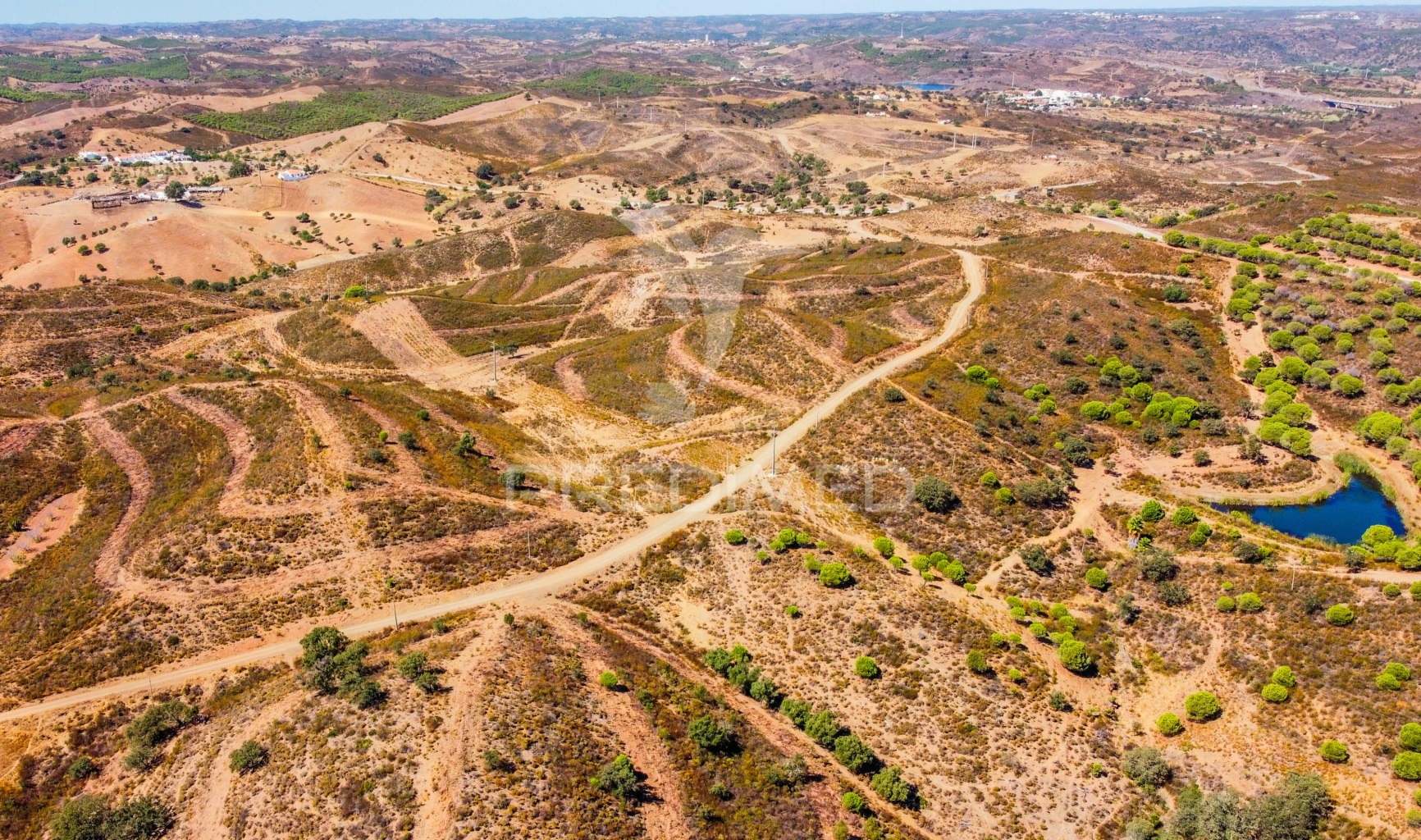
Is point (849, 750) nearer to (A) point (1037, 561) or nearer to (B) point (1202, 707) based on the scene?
(B) point (1202, 707)

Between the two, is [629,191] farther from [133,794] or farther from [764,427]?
[133,794]

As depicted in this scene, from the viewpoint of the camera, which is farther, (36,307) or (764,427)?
(36,307)

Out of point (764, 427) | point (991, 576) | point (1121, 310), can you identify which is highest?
point (1121, 310)

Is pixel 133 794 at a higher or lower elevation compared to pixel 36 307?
lower

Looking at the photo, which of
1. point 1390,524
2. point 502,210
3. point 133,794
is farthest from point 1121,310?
point 502,210

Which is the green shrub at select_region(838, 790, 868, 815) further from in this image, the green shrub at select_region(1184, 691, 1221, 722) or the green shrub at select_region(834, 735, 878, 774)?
the green shrub at select_region(1184, 691, 1221, 722)

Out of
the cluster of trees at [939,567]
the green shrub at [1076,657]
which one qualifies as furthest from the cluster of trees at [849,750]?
the cluster of trees at [939,567]

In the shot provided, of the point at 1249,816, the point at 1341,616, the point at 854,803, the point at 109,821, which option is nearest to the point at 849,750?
the point at 854,803
